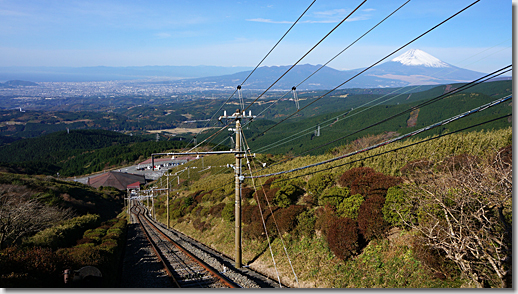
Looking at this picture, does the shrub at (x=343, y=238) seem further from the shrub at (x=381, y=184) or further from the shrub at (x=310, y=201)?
the shrub at (x=310, y=201)

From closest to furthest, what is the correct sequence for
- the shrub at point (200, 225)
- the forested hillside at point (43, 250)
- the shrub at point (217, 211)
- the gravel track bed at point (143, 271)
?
the forested hillside at point (43, 250), the gravel track bed at point (143, 271), the shrub at point (217, 211), the shrub at point (200, 225)

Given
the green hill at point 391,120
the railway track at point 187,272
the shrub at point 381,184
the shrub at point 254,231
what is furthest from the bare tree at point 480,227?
the green hill at point 391,120

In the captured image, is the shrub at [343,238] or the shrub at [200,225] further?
the shrub at [200,225]

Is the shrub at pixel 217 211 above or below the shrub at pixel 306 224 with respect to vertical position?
below

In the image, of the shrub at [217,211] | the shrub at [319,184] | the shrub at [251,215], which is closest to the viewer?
the shrub at [319,184]

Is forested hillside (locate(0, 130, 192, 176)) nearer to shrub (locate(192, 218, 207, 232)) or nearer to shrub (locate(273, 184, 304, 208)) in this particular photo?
shrub (locate(192, 218, 207, 232))

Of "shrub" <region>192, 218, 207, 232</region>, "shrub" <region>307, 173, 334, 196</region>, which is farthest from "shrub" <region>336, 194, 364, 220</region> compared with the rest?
"shrub" <region>192, 218, 207, 232</region>

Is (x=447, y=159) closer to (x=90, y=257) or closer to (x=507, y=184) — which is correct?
(x=507, y=184)
